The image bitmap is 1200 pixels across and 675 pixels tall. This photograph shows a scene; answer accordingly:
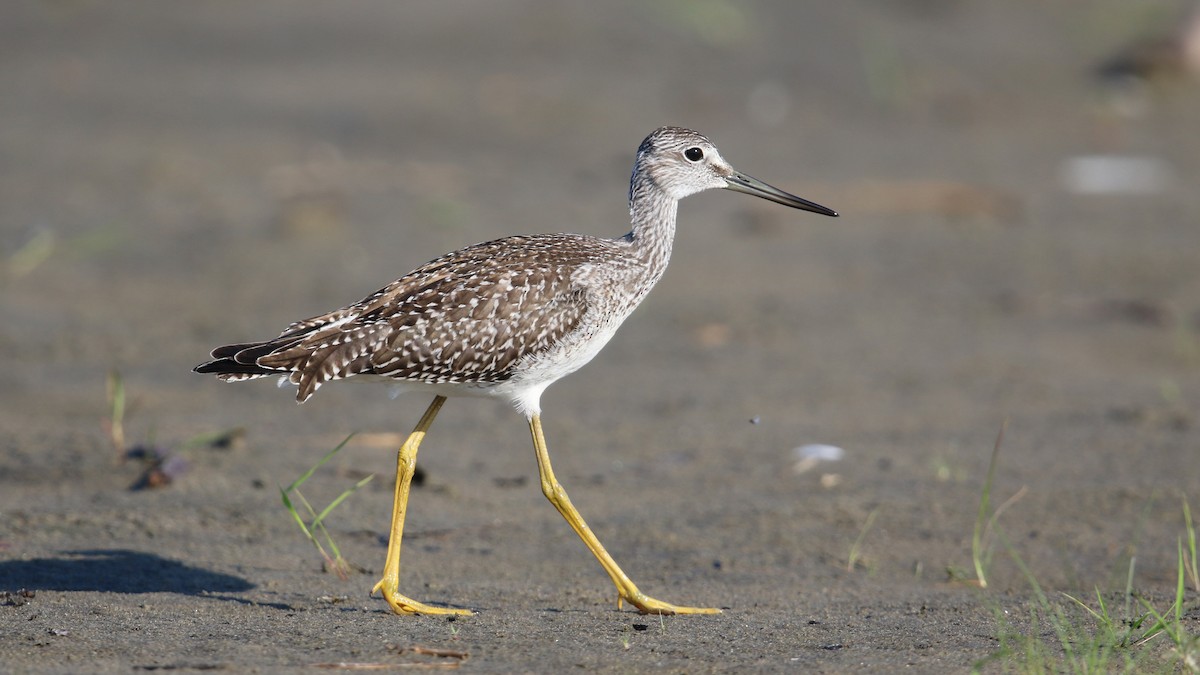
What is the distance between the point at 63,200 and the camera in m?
13.2

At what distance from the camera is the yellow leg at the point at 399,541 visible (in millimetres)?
5832

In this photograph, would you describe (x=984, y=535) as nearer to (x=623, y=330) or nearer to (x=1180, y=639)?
(x=1180, y=639)

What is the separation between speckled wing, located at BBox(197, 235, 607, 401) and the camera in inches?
237

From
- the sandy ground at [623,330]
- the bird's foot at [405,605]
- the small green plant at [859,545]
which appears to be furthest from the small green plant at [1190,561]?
the bird's foot at [405,605]

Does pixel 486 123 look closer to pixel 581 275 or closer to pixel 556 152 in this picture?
pixel 556 152

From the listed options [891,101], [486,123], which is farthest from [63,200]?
[891,101]

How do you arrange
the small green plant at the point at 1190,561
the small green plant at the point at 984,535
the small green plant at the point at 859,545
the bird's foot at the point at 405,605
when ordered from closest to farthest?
the bird's foot at the point at 405,605 → the small green plant at the point at 1190,561 → the small green plant at the point at 984,535 → the small green plant at the point at 859,545

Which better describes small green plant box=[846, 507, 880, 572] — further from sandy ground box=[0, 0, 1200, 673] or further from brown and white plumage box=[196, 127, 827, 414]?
brown and white plumage box=[196, 127, 827, 414]

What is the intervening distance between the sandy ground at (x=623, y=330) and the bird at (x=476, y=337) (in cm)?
49

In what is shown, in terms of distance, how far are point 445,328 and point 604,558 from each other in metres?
1.21

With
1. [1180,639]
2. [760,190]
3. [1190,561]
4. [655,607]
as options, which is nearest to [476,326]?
[655,607]

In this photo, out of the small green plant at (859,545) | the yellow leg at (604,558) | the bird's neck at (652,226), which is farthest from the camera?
the bird's neck at (652,226)

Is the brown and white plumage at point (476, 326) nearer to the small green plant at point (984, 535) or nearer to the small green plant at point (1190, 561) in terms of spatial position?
the small green plant at point (984, 535)

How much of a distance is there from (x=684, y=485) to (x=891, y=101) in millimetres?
10199
